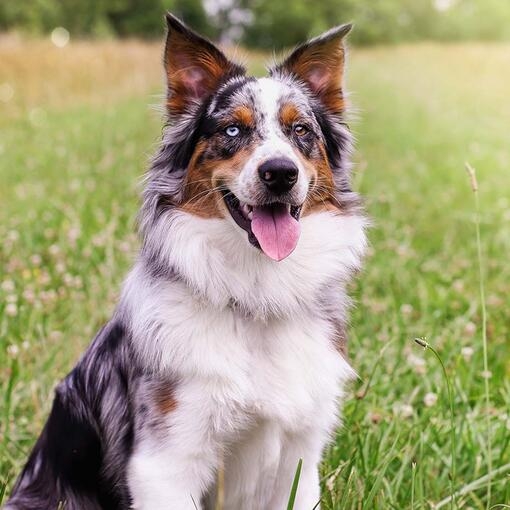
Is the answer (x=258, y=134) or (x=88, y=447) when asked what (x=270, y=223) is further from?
(x=88, y=447)

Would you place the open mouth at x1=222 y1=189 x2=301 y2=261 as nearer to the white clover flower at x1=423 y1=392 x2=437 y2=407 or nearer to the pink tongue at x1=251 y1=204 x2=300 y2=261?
the pink tongue at x1=251 y1=204 x2=300 y2=261

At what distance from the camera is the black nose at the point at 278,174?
2.69 meters

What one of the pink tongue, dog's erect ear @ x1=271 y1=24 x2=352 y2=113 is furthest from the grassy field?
the pink tongue

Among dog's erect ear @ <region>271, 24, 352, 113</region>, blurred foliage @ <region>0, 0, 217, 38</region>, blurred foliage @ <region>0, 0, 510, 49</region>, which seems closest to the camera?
dog's erect ear @ <region>271, 24, 352, 113</region>

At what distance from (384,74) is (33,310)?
16501 millimetres

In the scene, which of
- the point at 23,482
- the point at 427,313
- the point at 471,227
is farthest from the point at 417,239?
the point at 23,482

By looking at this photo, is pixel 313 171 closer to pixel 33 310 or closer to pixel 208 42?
pixel 208 42

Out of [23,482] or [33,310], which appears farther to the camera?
[33,310]

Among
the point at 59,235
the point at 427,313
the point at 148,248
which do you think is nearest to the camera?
the point at 148,248

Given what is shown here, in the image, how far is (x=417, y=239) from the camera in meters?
6.94

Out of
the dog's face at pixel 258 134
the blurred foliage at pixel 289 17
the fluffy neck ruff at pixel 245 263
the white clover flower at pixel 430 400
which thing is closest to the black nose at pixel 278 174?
the dog's face at pixel 258 134

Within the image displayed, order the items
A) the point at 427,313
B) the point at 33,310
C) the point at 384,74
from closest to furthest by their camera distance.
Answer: the point at 33,310
the point at 427,313
the point at 384,74

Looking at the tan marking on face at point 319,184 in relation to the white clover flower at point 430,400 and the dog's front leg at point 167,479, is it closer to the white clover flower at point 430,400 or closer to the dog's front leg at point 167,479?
the dog's front leg at point 167,479

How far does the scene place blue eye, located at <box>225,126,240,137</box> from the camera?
2928mm
